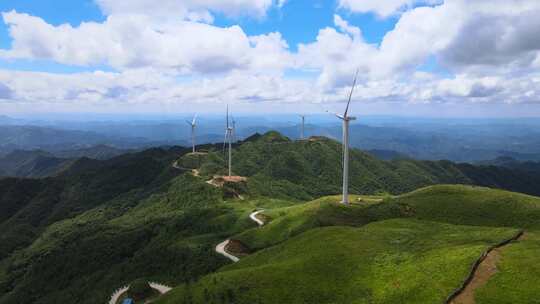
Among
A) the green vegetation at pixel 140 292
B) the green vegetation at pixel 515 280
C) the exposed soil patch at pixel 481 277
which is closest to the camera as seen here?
the green vegetation at pixel 515 280

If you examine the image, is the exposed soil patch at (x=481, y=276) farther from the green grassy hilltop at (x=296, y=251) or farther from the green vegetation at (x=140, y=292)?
the green vegetation at (x=140, y=292)

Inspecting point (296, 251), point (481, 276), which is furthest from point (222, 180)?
point (481, 276)

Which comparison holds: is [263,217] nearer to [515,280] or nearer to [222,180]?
[222,180]

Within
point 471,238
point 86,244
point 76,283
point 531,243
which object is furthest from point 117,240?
point 531,243

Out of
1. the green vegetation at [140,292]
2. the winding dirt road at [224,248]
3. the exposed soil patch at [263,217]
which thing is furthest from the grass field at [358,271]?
the exposed soil patch at [263,217]

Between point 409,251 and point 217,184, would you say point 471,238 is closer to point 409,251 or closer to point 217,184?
point 409,251

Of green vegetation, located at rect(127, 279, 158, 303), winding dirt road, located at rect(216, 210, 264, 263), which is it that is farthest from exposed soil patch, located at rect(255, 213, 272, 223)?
green vegetation, located at rect(127, 279, 158, 303)
